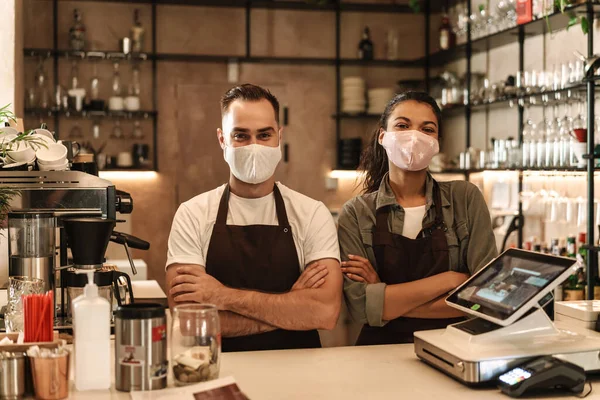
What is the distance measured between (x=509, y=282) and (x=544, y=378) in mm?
281

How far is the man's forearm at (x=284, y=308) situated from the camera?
2.28m

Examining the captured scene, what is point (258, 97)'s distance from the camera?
2.46 metres

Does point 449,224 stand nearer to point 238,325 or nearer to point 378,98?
point 238,325

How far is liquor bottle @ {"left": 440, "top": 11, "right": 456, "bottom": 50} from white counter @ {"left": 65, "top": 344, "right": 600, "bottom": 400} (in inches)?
187

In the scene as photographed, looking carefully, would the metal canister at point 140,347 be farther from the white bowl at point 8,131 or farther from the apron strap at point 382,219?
the white bowl at point 8,131

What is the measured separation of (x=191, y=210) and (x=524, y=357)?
1.14 m

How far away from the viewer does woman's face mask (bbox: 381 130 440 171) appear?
8.36ft

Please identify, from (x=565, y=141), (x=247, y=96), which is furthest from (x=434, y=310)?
(x=565, y=141)

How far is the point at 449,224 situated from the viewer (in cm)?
256

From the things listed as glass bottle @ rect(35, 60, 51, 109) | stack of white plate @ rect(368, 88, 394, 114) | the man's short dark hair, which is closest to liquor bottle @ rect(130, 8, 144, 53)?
glass bottle @ rect(35, 60, 51, 109)

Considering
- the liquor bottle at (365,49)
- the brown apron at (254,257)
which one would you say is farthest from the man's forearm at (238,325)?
the liquor bottle at (365,49)

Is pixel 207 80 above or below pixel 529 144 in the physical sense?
above

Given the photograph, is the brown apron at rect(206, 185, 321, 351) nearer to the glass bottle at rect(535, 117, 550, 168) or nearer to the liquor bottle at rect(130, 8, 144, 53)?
the glass bottle at rect(535, 117, 550, 168)

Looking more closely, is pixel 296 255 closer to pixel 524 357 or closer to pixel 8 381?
pixel 524 357
